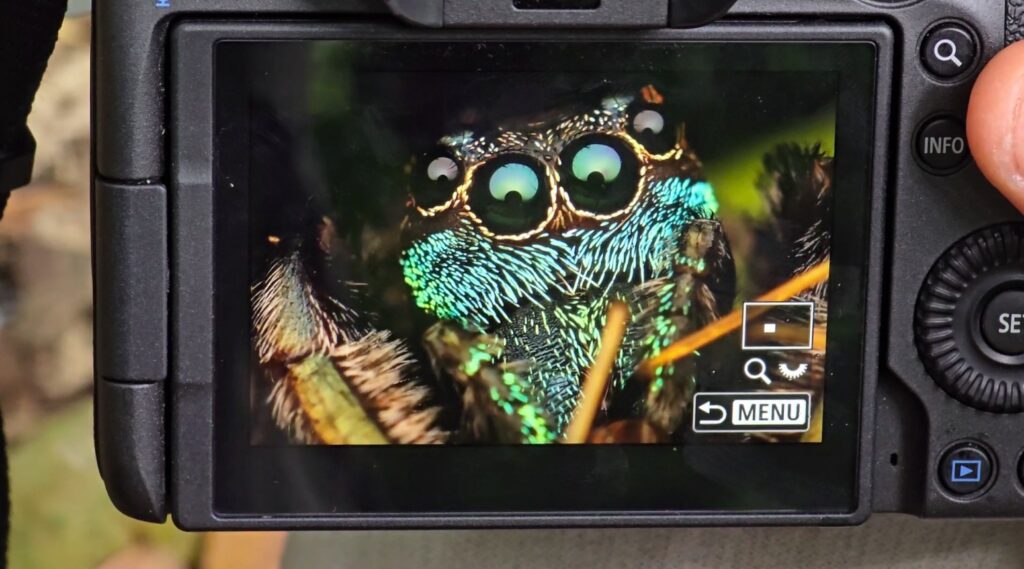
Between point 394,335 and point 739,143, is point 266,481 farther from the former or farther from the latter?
point 739,143

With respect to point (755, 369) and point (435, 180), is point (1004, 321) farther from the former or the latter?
point (435, 180)

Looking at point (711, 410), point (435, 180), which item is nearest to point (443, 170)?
point (435, 180)

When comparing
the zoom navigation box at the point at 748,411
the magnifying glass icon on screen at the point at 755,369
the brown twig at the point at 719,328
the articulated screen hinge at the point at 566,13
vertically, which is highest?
the articulated screen hinge at the point at 566,13

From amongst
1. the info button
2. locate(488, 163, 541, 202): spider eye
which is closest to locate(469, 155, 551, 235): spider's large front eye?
locate(488, 163, 541, 202): spider eye

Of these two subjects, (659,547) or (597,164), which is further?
(659,547)

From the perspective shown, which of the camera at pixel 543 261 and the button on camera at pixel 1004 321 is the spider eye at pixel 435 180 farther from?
the button on camera at pixel 1004 321

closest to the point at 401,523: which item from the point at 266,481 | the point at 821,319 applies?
the point at 266,481
